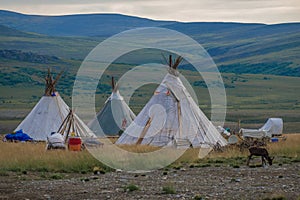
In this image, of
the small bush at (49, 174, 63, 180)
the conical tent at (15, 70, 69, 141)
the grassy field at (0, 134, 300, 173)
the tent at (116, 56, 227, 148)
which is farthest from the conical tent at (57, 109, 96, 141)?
the small bush at (49, 174, 63, 180)

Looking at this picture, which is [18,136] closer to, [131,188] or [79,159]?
[79,159]

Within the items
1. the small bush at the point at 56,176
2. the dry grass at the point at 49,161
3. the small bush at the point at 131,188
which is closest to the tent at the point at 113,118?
→ the dry grass at the point at 49,161

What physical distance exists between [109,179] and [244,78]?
105m

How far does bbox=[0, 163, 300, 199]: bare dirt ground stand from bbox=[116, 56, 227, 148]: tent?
7.38 meters

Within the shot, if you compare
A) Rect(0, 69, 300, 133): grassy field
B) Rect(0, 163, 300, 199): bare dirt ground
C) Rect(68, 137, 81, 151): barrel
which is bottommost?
Rect(0, 163, 300, 199): bare dirt ground

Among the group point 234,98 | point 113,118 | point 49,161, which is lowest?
point 49,161

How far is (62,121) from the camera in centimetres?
3312

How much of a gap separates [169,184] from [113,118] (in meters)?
21.6

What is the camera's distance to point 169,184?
16203 mm

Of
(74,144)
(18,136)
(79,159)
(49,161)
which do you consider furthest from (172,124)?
(49,161)

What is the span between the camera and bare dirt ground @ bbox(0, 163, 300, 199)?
1466 cm

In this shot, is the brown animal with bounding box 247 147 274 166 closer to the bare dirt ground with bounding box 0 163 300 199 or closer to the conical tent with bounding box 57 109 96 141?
the bare dirt ground with bounding box 0 163 300 199

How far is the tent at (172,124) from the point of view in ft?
89.8

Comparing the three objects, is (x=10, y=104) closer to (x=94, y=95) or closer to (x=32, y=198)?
(x=94, y=95)
